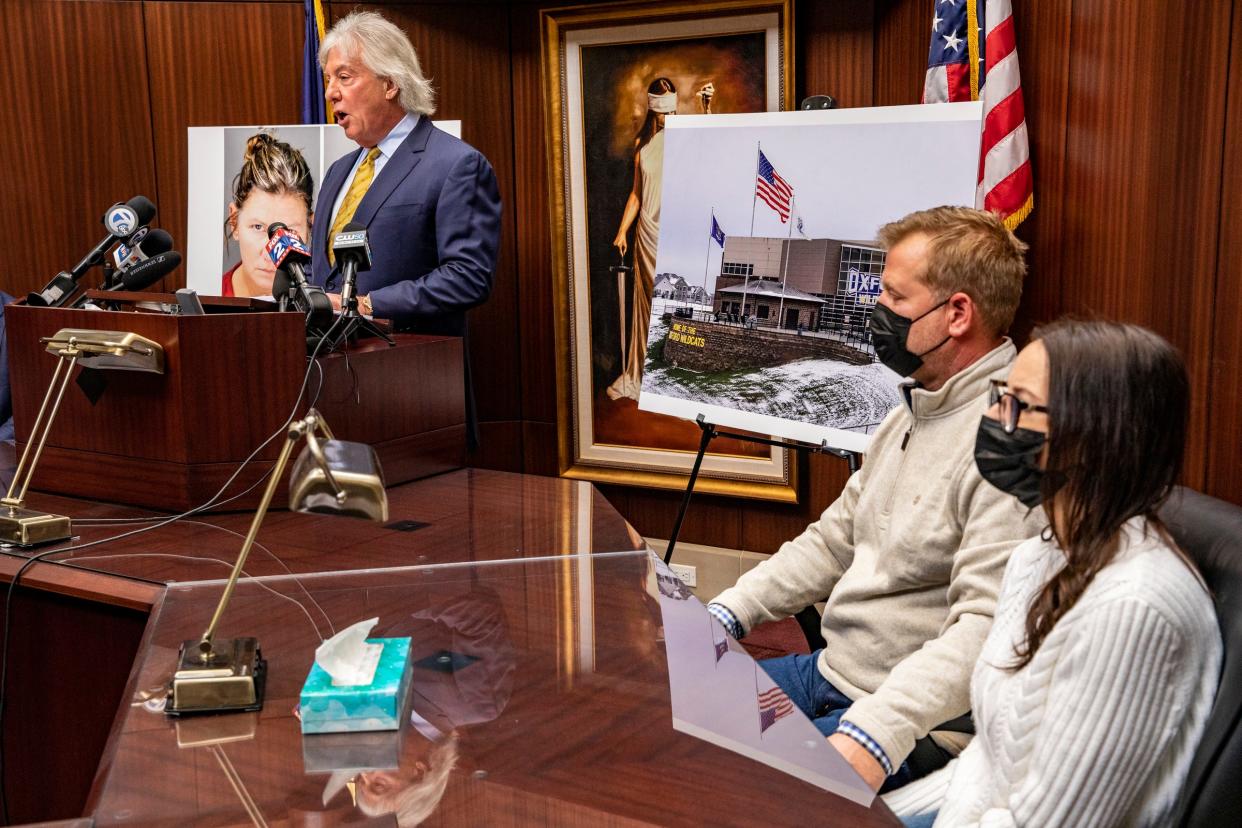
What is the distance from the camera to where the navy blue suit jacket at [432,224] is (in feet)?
10.2

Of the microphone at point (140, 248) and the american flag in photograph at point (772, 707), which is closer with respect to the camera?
the american flag in photograph at point (772, 707)

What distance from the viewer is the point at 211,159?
4.36 metres

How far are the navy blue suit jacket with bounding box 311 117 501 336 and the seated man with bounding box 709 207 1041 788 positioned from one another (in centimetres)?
133

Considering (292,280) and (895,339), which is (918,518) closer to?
(895,339)

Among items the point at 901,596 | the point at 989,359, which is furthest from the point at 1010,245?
the point at 901,596

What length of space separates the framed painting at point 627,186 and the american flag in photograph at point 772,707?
2881 millimetres

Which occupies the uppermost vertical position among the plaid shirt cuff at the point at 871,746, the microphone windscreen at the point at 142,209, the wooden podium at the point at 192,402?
the microphone windscreen at the point at 142,209

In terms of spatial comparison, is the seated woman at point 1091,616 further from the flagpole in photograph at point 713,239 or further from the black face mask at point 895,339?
the flagpole in photograph at point 713,239

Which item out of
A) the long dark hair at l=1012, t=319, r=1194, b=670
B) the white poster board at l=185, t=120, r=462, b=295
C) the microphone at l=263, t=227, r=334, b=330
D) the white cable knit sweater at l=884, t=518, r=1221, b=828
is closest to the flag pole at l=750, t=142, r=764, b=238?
the microphone at l=263, t=227, r=334, b=330

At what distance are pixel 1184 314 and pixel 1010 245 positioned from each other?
0.45 metres

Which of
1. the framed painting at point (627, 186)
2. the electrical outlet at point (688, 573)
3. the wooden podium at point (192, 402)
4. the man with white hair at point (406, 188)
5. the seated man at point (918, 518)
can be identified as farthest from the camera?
the electrical outlet at point (688, 573)

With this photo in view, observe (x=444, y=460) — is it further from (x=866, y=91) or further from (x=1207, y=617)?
(x=866, y=91)

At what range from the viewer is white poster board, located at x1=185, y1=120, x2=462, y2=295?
4301mm

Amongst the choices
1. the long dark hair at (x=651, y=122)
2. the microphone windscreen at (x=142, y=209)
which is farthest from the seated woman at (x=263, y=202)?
the microphone windscreen at (x=142, y=209)
